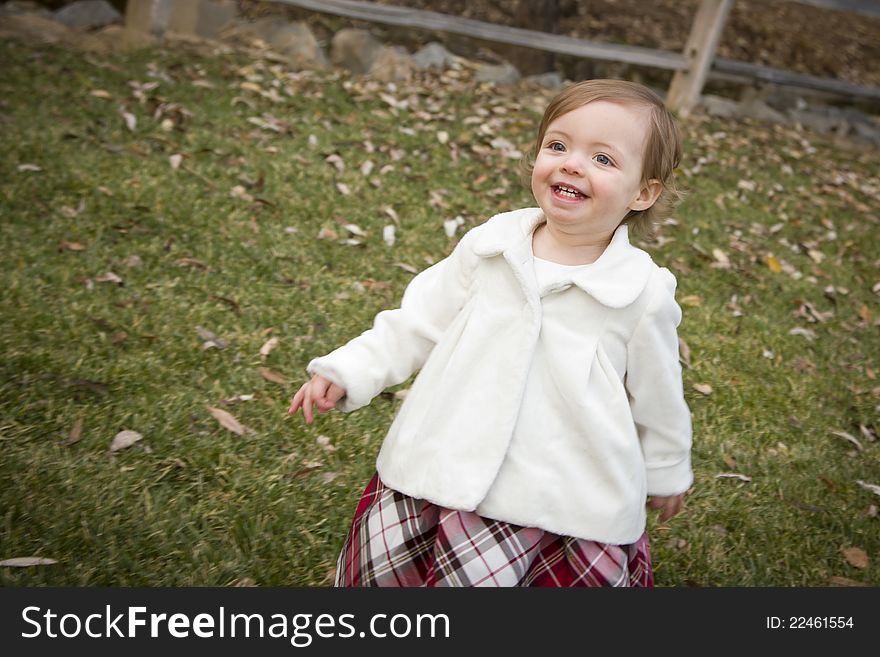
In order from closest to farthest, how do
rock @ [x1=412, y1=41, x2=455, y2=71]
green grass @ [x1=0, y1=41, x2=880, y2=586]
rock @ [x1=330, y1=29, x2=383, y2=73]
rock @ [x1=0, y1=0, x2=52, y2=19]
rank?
1. green grass @ [x1=0, y1=41, x2=880, y2=586]
2. rock @ [x1=0, y1=0, x2=52, y2=19]
3. rock @ [x1=330, y1=29, x2=383, y2=73]
4. rock @ [x1=412, y1=41, x2=455, y2=71]

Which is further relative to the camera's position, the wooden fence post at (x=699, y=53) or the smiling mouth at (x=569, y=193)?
the wooden fence post at (x=699, y=53)

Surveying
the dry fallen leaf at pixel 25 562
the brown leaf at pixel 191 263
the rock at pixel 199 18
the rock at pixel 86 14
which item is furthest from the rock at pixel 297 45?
the dry fallen leaf at pixel 25 562

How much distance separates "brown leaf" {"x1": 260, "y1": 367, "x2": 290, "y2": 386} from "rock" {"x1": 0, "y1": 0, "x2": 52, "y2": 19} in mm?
4922

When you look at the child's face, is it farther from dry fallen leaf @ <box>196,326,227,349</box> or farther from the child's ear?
dry fallen leaf @ <box>196,326,227,349</box>

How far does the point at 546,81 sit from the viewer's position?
8.47 m

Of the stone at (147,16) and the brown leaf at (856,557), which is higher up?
the stone at (147,16)

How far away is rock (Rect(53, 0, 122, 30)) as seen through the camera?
7238 mm

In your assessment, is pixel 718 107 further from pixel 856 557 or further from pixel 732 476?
pixel 856 557

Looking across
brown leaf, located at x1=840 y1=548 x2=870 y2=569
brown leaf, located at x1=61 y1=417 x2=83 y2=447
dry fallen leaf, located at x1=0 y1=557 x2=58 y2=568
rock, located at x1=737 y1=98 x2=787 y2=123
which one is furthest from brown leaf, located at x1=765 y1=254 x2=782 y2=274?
dry fallen leaf, located at x1=0 y1=557 x2=58 y2=568

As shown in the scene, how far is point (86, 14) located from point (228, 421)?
17.9ft

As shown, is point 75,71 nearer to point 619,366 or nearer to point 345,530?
point 345,530

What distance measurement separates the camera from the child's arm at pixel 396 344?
1.98m

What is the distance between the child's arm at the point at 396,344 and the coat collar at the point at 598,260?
76 mm

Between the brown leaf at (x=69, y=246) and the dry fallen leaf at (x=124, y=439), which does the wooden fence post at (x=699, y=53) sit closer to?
the brown leaf at (x=69, y=246)
